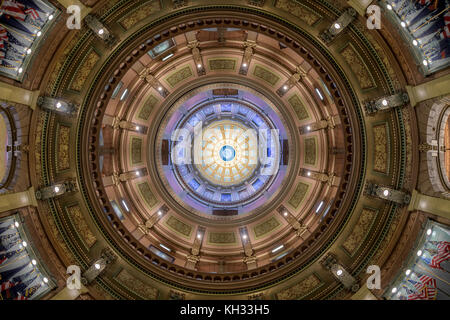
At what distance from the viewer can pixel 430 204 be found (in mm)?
14781

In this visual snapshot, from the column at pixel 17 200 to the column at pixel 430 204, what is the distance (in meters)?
21.7

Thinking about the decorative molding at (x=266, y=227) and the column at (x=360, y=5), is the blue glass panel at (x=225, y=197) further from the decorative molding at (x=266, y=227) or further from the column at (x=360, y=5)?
the column at (x=360, y=5)

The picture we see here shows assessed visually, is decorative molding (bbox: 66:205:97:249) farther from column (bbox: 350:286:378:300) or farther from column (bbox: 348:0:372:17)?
column (bbox: 348:0:372:17)

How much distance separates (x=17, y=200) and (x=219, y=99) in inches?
691

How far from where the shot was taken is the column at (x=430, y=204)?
14.0m

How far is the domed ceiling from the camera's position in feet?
54.3

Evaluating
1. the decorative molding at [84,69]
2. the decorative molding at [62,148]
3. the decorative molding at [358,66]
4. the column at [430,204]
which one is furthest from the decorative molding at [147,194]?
the column at [430,204]

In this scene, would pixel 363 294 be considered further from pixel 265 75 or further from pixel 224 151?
pixel 224 151

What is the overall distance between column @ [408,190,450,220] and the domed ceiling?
590 millimetres

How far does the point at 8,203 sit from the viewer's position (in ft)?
48.7

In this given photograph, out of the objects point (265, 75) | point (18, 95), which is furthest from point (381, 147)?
point (18, 95)

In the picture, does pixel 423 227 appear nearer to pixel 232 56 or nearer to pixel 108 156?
pixel 232 56

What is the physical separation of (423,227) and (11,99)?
76.2 ft

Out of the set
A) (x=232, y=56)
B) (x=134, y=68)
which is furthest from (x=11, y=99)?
(x=232, y=56)
